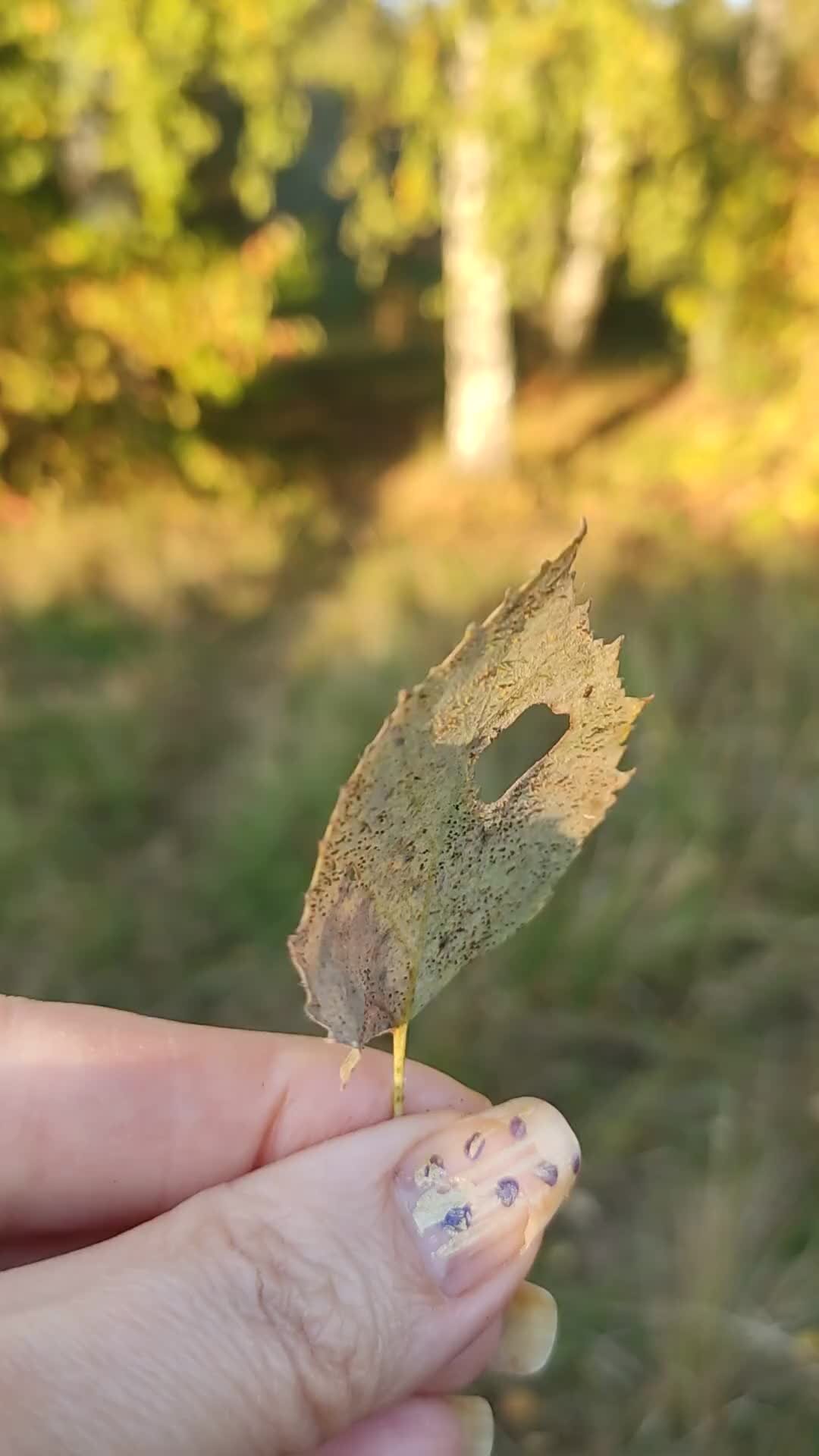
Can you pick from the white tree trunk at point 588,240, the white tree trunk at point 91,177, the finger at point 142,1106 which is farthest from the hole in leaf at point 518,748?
the white tree trunk at point 91,177

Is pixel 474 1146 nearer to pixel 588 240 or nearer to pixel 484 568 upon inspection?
pixel 484 568

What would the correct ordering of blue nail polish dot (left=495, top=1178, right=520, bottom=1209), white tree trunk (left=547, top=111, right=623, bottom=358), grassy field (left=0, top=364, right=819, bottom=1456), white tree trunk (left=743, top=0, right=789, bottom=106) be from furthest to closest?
white tree trunk (left=743, top=0, right=789, bottom=106), white tree trunk (left=547, top=111, right=623, bottom=358), grassy field (left=0, top=364, right=819, bottom=1456), blue nail polish dot (left=495, top=1178, right=520, bottom=1209)

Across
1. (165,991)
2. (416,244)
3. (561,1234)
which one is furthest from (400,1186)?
(416,244)

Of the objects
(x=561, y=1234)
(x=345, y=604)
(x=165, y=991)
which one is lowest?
(x=561, y=1234)

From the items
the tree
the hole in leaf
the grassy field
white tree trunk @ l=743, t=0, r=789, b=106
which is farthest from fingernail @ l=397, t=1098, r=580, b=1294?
white tree trunk @ l=743, t=0, r=789, b=106

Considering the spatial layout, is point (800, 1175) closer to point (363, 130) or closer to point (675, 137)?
point (675, 137)

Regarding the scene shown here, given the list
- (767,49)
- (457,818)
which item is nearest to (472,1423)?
(457,818)

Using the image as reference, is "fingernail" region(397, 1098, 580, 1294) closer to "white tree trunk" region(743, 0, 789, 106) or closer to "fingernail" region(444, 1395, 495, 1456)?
"fingernail" region(444, 1395, 495, 1456)
